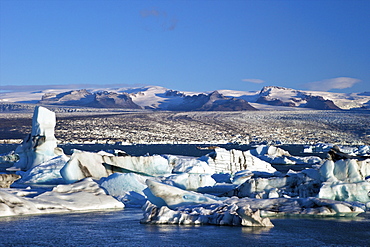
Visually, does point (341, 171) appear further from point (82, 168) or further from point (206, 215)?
point (82, 168)

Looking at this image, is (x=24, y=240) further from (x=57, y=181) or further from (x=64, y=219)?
(x=57, y=181)

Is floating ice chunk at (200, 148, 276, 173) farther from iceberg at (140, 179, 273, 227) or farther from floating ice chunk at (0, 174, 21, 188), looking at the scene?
iceberg at (140, 179, 273, 227)

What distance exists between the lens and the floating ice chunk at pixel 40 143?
74.1 ft

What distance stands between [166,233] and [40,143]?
51.5ft

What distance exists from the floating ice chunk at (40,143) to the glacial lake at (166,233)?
13200 mm

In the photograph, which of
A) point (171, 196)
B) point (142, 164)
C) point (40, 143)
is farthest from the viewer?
point (40, 143)

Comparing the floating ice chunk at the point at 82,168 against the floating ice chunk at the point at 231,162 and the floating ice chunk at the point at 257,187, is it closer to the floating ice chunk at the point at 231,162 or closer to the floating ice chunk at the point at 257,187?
the floating ice chunk at the point at 257,187

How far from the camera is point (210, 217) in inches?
352

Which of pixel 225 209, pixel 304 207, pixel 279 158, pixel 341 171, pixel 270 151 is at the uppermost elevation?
pixel 341 171

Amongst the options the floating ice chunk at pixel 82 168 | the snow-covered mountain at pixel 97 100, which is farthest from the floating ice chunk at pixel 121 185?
the snow-covered mountain at pixel 97 100

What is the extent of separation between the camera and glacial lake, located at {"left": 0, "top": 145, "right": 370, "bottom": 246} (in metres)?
7.47

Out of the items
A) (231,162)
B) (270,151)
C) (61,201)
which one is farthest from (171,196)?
(270,151)

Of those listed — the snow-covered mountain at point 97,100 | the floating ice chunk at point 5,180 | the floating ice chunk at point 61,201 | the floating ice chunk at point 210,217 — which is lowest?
the floating ice chunk at point 5,180

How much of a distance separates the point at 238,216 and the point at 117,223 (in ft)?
6.81
